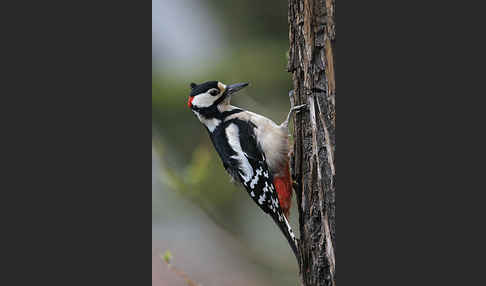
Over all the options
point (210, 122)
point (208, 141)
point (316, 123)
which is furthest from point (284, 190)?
point (208, 141)

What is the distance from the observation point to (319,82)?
2.53 m

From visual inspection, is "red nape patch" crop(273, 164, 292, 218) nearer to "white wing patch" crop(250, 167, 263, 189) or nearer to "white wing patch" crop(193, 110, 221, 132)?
"white wing patch" crop(250, 167, 263, 189)

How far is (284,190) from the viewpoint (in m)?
2.92

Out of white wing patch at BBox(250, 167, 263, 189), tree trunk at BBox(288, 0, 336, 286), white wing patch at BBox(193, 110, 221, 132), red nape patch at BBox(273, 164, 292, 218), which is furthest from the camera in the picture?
white wing patch at BBox(193, 110, 221, 132)

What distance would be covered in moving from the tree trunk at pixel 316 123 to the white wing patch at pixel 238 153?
523 mm

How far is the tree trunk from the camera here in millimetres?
2496

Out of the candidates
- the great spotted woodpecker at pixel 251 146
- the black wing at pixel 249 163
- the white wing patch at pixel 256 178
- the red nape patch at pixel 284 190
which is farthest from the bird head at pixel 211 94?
the red nape patch at pixel 284 190

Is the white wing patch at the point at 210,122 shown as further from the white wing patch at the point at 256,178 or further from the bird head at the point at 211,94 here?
the white wing patch at the point at 256,178

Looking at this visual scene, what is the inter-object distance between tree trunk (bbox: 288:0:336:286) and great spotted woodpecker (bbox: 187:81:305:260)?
0.85ft

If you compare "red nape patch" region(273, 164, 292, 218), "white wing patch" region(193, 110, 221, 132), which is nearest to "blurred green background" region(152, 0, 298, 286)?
"red nape patch" region(273, 164, 292, 218)

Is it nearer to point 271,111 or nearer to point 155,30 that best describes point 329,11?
point 271,111

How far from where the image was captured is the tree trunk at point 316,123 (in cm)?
250

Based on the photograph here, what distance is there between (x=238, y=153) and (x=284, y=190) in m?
0.40

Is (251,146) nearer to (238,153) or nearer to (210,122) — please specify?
(238,153)
